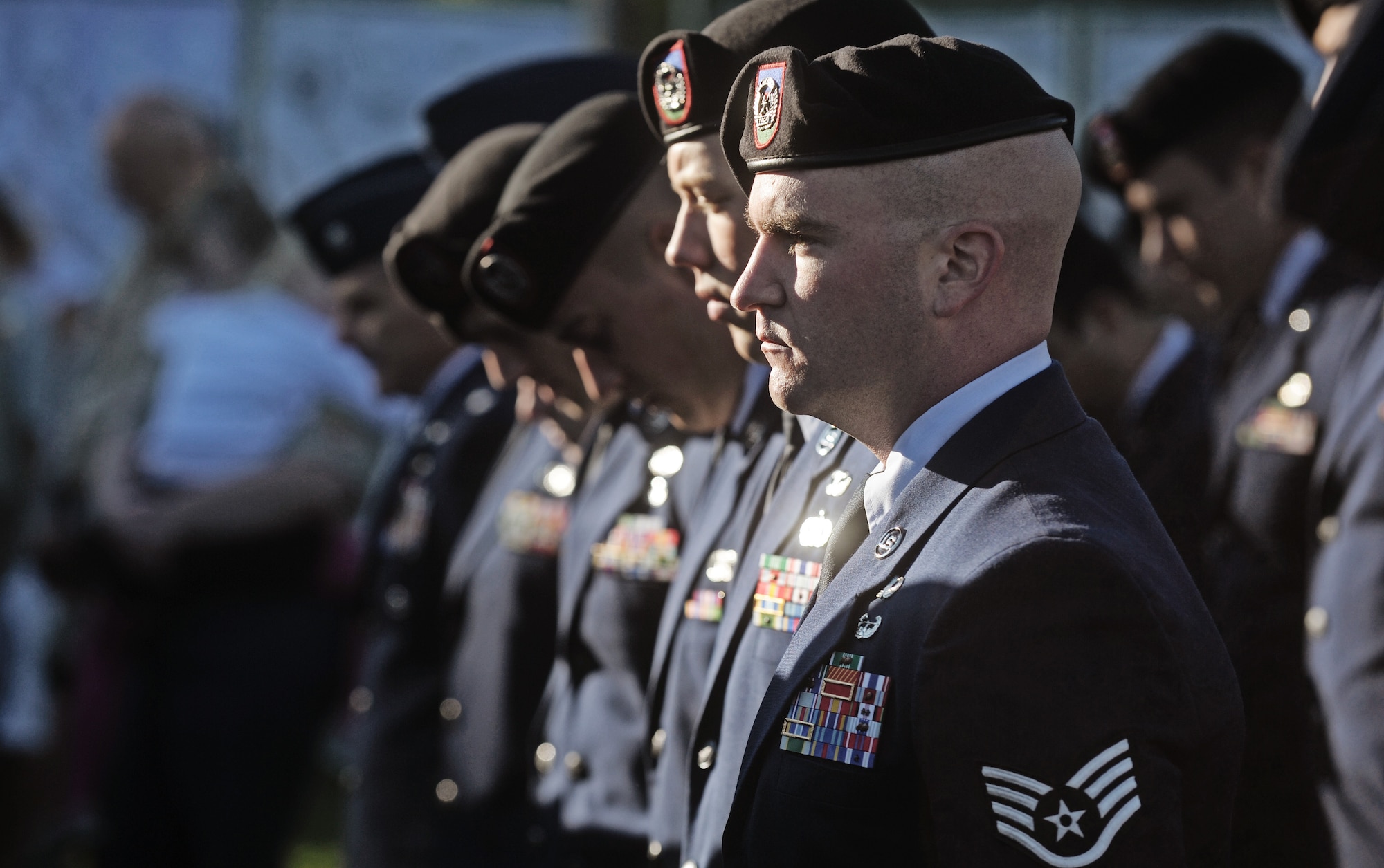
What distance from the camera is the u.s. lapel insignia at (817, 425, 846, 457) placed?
7.12 ft

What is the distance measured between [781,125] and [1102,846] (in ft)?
2.88

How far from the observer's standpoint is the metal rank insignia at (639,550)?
293cm

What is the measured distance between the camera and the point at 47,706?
6.28 meters

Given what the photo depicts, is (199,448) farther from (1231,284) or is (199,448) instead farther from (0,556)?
(1231,284)

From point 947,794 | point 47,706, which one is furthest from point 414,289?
point 47,706

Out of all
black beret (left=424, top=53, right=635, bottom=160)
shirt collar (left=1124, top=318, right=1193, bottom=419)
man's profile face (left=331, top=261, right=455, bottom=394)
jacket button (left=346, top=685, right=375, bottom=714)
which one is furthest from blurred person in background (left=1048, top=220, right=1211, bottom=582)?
jacket button (left=346, top=685, right=375, bottom=714)

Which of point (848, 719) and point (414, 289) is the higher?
point (414, 289)

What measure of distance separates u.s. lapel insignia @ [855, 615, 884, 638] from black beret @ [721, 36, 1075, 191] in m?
0.52

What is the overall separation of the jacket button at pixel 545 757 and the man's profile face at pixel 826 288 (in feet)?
5.25

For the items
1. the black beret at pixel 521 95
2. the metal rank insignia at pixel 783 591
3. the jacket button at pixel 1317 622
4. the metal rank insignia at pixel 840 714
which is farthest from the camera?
the black beret at pixel 521 95

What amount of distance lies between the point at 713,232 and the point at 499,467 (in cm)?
210

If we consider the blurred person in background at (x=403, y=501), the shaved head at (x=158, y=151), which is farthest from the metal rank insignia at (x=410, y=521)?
the shaved head at (x=158, y=151)

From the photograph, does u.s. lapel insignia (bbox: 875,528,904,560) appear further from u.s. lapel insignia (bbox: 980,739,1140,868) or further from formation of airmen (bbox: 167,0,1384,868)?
u.s. lapel insignia (bbox: 980,739,1140,868)

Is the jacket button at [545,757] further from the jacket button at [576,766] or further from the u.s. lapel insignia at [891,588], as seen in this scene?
the u.s. lapel insignia at [891,588]
